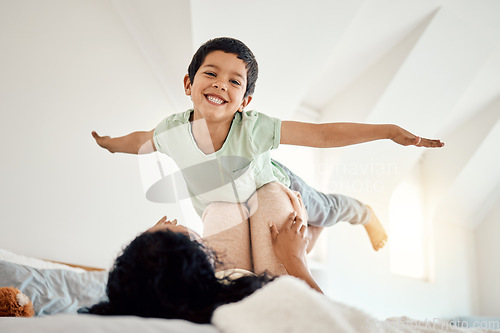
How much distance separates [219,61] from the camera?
3.53 ft

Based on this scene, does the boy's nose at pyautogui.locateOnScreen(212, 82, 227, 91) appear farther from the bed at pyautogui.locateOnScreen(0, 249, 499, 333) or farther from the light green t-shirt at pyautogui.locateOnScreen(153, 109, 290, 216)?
the bed at pyautogui.locateOnScreen(0, 249, 499, 333)

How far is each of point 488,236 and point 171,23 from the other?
3.53 m

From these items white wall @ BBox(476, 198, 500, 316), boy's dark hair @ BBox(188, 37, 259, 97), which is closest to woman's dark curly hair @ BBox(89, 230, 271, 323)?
boy's dark hair @ BBox(188, 37, 259, 97)

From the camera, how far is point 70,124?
1.72m

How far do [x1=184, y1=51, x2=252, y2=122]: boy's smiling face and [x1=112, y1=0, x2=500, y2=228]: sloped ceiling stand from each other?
0.71 meters

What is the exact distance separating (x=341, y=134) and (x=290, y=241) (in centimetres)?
35

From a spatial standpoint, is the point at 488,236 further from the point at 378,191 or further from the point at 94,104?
the point at 94,104

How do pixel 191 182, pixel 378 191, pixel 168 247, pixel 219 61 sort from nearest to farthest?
pixel 168 247, pixel 219 61, pixel 191 182, pixel 378 191

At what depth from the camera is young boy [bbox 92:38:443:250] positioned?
3.51 ft

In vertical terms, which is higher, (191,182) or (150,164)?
(191,182)

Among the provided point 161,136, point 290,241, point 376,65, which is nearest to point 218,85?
point 161,136

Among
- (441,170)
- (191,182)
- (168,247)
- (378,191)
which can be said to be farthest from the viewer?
(441,170)

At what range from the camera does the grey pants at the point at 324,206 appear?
133 cm

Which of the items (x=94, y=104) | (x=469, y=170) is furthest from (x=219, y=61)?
(x=469, y=170)
